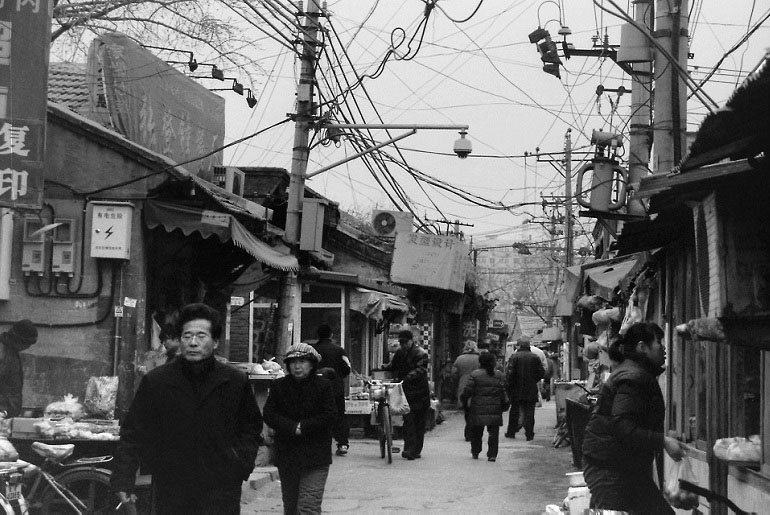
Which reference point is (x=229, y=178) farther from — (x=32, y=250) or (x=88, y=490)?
(x=88, y=490)

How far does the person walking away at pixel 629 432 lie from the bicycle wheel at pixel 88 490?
4.43 metres

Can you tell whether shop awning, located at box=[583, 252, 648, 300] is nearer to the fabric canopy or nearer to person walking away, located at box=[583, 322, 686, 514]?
person walking away, located at box=[583, 322, 686, 514]

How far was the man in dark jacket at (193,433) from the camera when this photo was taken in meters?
6.35

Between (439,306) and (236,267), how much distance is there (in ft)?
78.9

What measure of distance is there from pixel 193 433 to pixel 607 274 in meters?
11.1

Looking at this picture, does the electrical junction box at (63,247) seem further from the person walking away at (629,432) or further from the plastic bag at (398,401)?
the person walking away at (629,432)

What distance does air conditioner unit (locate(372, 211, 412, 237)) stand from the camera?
34375 millimetres

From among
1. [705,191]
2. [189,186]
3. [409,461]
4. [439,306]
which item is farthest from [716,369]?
[439,306]

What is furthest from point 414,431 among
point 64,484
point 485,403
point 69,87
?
point 64,484

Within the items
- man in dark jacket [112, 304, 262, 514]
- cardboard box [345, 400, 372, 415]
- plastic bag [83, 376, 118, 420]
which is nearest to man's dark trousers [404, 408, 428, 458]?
cardboard box [345, 400, 372, 415]

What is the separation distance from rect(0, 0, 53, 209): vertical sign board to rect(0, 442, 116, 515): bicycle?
2367 mm

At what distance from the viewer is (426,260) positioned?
101 ft

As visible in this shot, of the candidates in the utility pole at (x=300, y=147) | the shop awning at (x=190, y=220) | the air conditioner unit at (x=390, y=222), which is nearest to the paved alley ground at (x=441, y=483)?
the utility pole at (x=300, y=147)

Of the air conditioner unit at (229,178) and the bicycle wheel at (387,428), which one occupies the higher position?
the air conditioner unit at (229,178)
